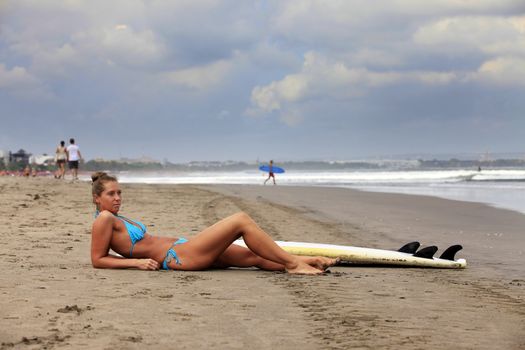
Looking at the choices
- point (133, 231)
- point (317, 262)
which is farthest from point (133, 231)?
point (317, 262)

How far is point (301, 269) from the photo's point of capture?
21.9 ft

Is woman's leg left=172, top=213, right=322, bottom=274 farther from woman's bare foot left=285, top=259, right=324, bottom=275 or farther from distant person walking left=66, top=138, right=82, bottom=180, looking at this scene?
distant person walking left=66, top=138, right=82, bottom=180

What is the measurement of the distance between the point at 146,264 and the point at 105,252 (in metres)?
0.44

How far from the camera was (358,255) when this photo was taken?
7.85 meters

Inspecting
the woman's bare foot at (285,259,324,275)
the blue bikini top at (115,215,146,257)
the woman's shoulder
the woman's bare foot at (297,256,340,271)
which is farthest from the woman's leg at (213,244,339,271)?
the woman's shoulder

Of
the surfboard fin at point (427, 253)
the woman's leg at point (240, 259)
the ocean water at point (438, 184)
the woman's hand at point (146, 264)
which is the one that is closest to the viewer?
the woman's hand at point (146, 264)

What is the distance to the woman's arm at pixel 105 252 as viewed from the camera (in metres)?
6.47

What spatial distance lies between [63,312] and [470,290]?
136 inches

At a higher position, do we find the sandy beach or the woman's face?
the woman's face

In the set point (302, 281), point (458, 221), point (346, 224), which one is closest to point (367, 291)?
point (302, 281)

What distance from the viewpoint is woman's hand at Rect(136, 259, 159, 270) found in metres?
6.57

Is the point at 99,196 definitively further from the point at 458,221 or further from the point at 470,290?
the point at 458,221

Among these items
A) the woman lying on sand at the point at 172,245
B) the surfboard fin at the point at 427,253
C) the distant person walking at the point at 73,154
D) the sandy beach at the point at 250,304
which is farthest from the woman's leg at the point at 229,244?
the distant person walking at the point at 73,154

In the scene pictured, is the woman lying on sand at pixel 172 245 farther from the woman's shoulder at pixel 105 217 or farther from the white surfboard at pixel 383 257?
the white surfboard at pixel 383 257
